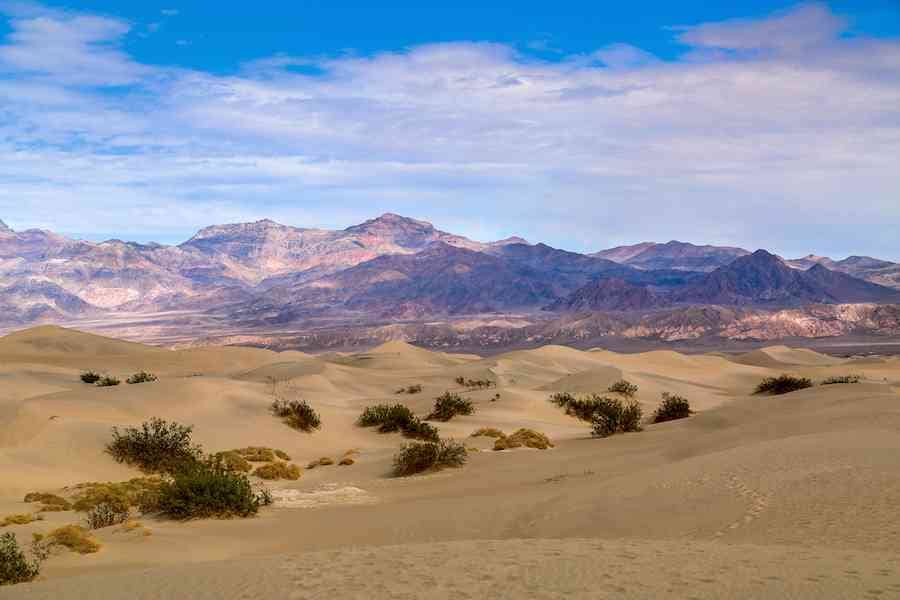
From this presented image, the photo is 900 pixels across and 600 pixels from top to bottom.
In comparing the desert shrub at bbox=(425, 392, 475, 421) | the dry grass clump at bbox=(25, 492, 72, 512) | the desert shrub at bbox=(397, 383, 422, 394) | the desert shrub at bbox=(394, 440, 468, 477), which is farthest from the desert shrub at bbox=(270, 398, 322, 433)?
the desert shrub at bbox=(397, 383, 422, 394)

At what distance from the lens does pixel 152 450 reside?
68.4ft

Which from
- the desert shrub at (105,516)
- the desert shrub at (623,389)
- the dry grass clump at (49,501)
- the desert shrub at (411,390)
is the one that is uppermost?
the desert shrub at (105,516)

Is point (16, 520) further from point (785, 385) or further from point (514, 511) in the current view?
point (785, 385)

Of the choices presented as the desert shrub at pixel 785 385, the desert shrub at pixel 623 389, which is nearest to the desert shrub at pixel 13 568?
the desert shrub at pixel 623 389

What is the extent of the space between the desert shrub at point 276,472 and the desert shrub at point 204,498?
5.24 metres

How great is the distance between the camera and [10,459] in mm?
18844

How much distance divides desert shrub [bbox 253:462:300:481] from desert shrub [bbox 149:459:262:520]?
5239mm

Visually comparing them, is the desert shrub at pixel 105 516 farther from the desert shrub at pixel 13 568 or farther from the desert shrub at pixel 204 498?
the desert shrub at pixel 13 568

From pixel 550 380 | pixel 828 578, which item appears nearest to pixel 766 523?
pixel 828 578

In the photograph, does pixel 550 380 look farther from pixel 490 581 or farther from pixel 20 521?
pixel 490 581

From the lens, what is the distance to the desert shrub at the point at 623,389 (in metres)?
42.3

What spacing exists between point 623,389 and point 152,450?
27329 millimetres

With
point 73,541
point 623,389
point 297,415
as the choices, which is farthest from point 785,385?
point 73,541

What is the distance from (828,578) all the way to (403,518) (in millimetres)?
7315
